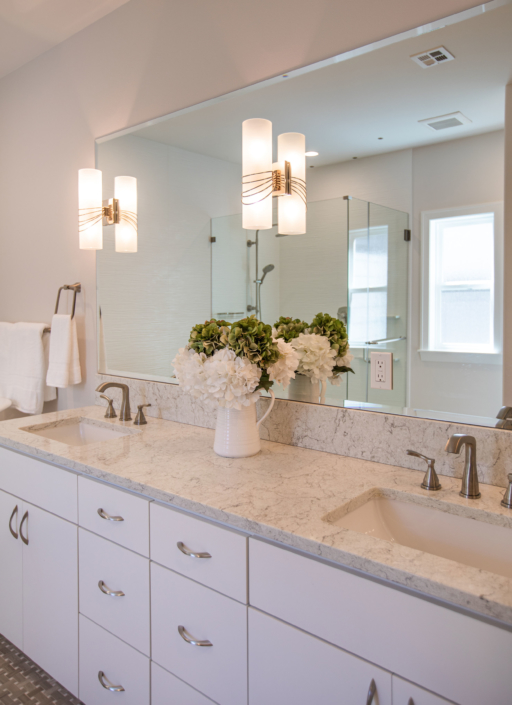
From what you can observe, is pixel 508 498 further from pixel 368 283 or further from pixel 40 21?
pixel 40 21

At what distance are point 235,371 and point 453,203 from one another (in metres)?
0.71

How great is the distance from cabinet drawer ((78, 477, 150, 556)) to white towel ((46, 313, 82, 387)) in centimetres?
97

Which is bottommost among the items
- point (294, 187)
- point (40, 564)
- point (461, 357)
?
point (40, 564)

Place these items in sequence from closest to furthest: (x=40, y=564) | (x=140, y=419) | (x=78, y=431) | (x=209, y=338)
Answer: (x=209, y=338), (x=40, y=564), (x=140, y=419), (x=78, y=431)

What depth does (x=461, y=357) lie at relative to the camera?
1267 millimetres

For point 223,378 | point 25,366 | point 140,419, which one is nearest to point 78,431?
point 140,419

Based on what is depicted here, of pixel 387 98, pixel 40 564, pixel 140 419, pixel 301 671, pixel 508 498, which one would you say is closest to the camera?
pixel 301 671

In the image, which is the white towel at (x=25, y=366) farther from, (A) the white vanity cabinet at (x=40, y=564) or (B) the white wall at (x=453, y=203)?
(B) the white wall at (x=453, y=203)

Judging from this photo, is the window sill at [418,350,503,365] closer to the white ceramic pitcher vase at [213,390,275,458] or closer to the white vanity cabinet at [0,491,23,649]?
the white ceramic pitcher vase at [213,390,275,458]

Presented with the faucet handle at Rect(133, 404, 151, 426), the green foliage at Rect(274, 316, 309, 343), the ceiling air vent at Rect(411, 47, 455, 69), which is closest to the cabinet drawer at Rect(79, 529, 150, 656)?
the faucet handle at Rect(133, 404, 151, 426)

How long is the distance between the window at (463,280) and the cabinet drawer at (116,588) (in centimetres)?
99

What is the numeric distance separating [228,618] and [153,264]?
1416 millimetres

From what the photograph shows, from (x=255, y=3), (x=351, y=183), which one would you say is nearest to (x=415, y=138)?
(x=351, y=183)

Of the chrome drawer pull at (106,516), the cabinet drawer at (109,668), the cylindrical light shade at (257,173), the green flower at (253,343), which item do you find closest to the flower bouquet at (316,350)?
the green flower at (253,343)
